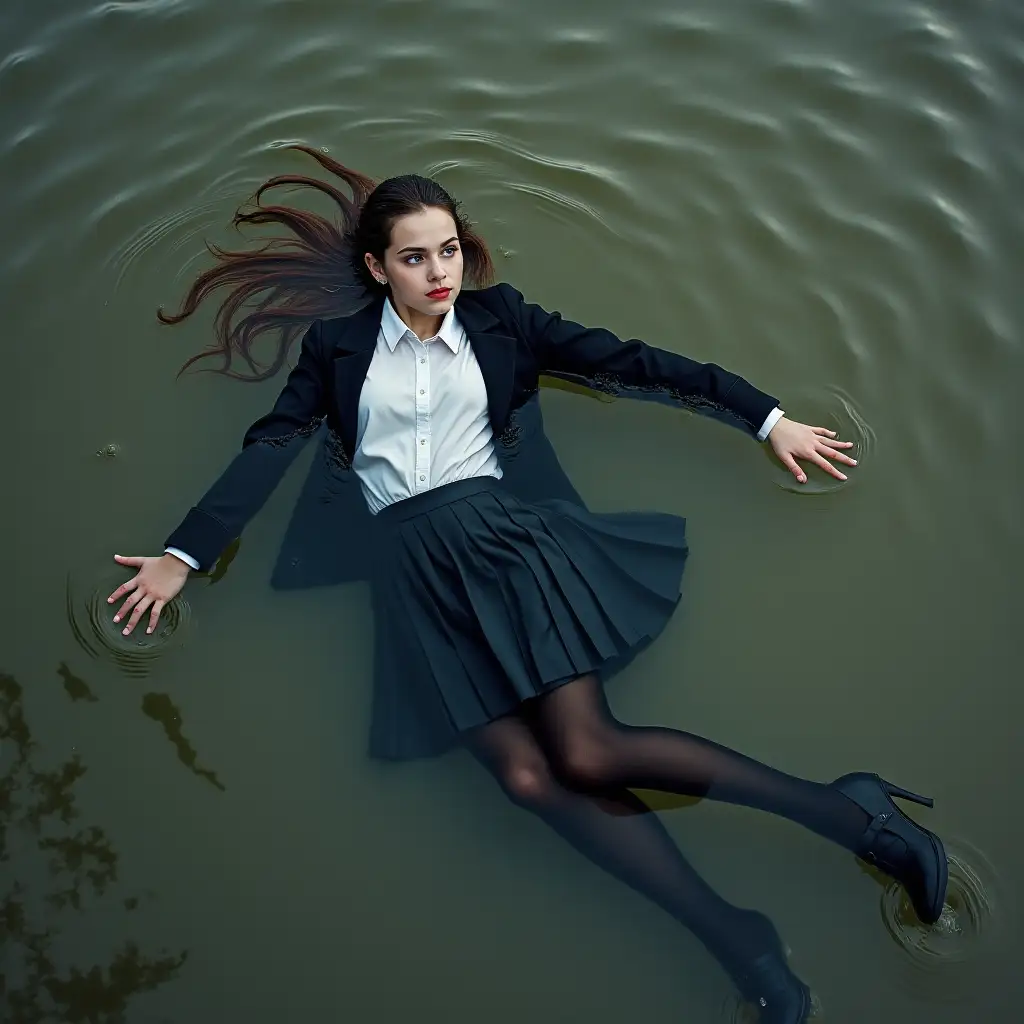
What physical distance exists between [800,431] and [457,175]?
179 cm

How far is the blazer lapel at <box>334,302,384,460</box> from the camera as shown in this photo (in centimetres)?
344

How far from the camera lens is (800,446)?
3.68 m

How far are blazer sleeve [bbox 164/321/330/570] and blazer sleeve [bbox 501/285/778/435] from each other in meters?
0.65

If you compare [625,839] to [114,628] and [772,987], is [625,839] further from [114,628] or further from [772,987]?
[114,628]

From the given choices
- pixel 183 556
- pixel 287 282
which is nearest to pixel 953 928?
pixel 183 556

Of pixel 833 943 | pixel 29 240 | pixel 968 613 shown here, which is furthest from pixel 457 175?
pixel 833 943

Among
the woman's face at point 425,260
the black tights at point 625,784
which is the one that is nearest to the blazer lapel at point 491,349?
the woman's face at point 425,260

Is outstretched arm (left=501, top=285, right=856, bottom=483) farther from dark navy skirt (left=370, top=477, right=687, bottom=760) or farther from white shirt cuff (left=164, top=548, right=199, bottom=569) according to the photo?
white shirt cuff (left=164, top=548, right=199, bottom=569)

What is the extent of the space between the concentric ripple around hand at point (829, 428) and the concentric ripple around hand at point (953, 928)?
124 centimetres

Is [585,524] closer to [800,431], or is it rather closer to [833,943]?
[800,431]

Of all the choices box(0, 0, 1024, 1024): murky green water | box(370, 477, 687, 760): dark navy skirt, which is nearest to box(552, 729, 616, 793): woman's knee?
box(370, 477, 687, 760): dark navy skirt

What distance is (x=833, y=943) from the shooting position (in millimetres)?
3109

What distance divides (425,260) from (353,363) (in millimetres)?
394

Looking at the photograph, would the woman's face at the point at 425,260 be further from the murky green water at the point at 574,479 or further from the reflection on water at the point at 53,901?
the reflection on water at the point at 53,901
